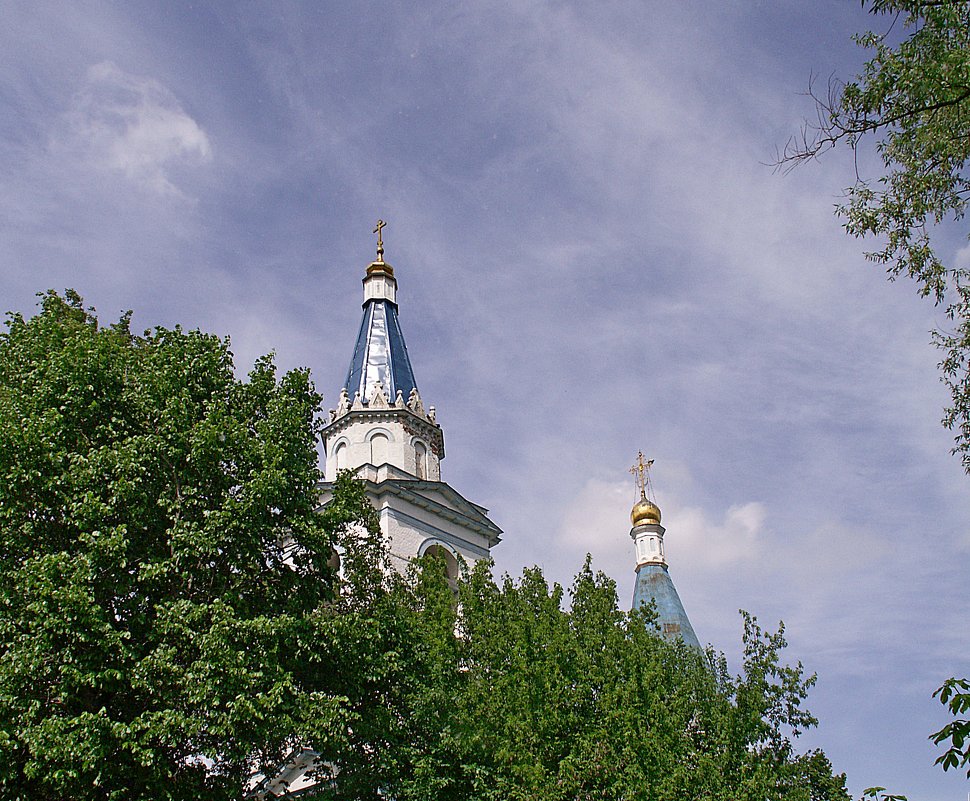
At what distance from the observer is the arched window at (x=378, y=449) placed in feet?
81.3

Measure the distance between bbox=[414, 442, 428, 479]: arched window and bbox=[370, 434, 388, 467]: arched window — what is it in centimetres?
95

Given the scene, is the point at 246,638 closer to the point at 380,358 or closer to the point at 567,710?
the point at 567,710

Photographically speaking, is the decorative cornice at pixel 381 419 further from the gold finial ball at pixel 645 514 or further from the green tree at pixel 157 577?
the gold finial ball at pixel 645 514

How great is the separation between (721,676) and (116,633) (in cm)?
1291

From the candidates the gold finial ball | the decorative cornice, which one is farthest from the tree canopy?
the gold finial ball

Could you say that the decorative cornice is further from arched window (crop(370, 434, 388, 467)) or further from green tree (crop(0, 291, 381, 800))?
green tree (crop(0, 291, 381, 800))

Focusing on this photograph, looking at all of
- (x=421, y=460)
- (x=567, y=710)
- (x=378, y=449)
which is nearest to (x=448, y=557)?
(x=421, y=460)

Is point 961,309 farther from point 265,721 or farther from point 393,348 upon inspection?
point 393,348

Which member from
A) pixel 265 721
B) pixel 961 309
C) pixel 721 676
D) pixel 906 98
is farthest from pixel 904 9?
pixel 721 676

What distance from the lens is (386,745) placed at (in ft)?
49.1

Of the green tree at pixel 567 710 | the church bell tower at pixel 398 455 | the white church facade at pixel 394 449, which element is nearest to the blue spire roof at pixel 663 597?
the white church facade at pixel 394 449

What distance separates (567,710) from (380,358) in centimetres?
1490

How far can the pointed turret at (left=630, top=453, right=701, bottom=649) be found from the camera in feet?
118

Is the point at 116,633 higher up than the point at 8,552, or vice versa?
the point at 8,552
